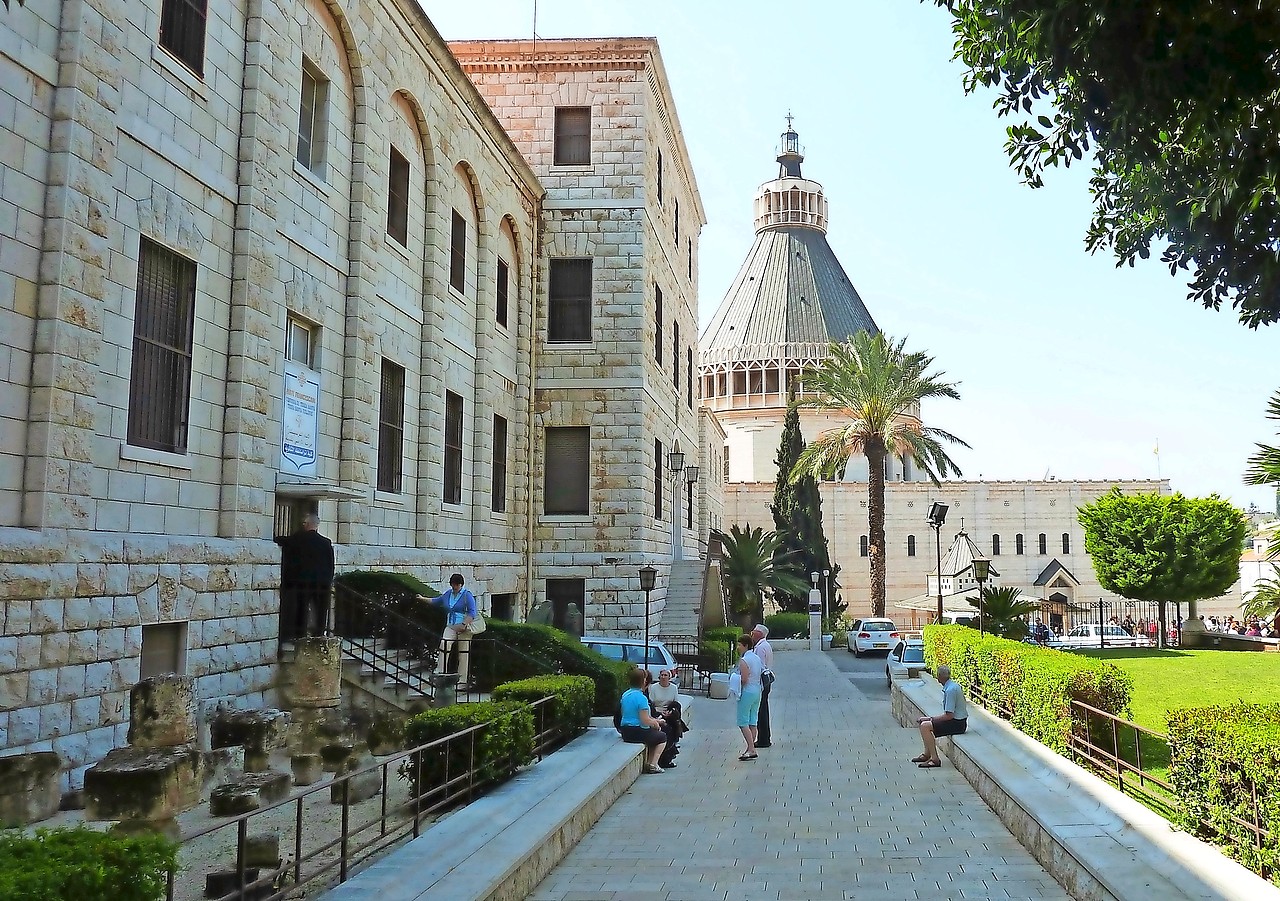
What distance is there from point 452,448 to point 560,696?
959 centimetres

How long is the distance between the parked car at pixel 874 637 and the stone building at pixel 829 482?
547cm

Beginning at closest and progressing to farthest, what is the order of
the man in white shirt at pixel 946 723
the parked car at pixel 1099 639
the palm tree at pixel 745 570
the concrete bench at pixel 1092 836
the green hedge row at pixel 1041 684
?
the concrete bench at pixel 1092 836 < the green hedge row at pixel 1041 684 < the man in white shirt at pixel 946 723 < the palm tree at pixel 745 570 < the parked car at pixel 1099 639

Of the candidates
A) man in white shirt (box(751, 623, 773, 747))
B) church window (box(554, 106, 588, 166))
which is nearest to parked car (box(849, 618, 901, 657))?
church window (box(554, 106, 588, 166))

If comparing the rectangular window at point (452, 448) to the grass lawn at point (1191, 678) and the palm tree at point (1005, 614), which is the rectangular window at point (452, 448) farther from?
the palm tree at point (1005, 614)

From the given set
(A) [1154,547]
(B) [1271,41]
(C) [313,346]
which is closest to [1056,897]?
(B) [1271,41]

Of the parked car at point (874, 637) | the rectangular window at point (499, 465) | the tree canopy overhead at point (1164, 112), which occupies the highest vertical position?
the tree canopy overhead at point (1164, 112)

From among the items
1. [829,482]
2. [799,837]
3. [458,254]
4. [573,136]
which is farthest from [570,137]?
[829,482]

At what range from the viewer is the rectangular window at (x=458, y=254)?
21688mm

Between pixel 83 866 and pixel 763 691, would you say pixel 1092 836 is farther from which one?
pixel 763 691

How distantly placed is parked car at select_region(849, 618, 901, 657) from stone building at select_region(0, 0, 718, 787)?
1356 centimetres

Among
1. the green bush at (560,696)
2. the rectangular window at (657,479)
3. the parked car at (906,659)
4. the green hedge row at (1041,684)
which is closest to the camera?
the green hedge row at (1041,684)

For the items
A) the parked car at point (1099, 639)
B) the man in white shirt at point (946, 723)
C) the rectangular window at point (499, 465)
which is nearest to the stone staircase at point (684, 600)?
the rectangular window at point (499, 465)

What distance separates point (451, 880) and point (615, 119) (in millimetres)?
23761

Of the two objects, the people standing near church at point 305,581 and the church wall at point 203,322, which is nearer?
the church wall at point 203,322
